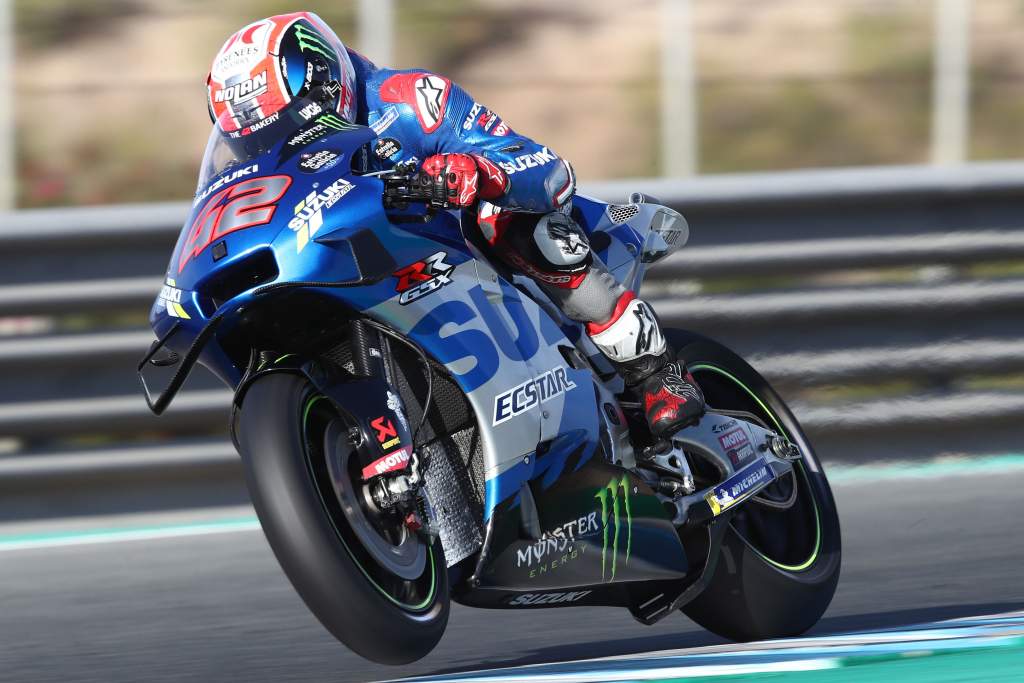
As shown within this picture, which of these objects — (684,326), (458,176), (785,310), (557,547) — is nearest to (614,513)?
(557,547)

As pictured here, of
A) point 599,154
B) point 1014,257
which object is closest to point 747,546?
point 1014,257

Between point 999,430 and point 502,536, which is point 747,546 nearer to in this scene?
point 502,536

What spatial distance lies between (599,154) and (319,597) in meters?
7.87

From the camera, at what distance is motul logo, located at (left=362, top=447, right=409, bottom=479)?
10.5 ft

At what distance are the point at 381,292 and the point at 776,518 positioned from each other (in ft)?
4.89

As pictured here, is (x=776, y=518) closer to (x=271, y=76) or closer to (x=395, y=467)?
(x=395, y=467)

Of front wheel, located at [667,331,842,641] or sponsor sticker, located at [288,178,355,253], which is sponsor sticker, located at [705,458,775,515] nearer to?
front wheel, located at [667,331,842,641]

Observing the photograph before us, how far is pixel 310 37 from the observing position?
3.48m

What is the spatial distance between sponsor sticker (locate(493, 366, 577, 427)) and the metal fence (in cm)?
260

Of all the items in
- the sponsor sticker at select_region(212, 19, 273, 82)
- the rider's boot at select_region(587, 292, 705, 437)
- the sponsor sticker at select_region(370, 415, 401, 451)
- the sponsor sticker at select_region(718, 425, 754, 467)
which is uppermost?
the sponsor sticker at select_region(212, 19, 273, 82)

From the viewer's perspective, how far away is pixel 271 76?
11.2 feet

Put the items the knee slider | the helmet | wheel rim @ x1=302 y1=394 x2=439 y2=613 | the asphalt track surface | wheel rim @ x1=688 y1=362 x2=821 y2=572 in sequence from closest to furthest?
wheel rim @ x1=302 y1=394 x2=439 y2=613 < the helmet < the knee slider < the asphalt track surface < wheel rim @ x1=688 y1=362 x2=821 y2=572

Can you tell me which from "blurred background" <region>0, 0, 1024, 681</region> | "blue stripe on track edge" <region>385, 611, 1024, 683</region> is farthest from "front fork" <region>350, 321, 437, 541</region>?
"blurred background" <region>0, 0, 1024, 681</region>

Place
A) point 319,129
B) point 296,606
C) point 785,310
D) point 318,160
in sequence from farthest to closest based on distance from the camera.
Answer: point 785,310 → point 296,606 → point 319,129 → point 318,160
